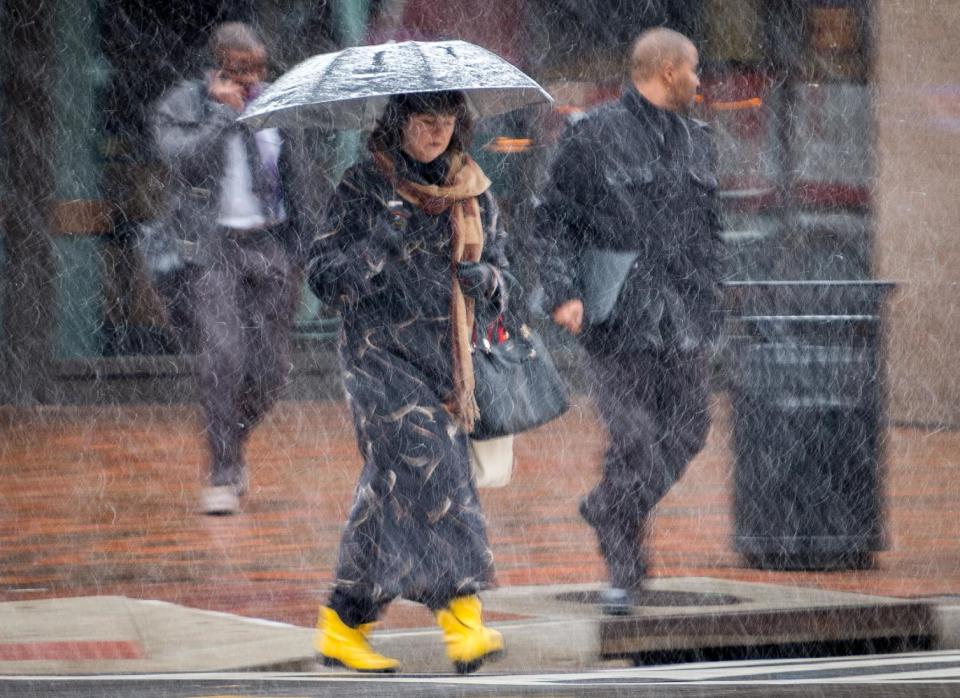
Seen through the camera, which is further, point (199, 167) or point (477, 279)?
point (199, 167)

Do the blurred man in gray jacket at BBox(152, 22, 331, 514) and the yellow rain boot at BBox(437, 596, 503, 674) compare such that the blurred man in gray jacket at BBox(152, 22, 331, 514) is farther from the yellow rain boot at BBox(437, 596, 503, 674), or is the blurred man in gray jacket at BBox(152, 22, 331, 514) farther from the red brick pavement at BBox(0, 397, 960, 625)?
the yellow rain boot at BBox(437, 596, 503, 674)

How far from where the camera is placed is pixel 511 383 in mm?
5680

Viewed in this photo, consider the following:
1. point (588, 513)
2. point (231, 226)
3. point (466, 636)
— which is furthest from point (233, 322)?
point (466, 636)

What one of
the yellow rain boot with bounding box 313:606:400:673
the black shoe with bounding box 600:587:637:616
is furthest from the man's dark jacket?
the yellow rain boot with bounding box 313:606:400:673

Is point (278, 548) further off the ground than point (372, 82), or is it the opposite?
point (372, 82)

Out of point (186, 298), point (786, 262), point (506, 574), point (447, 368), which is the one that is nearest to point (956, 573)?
point (506, 574)

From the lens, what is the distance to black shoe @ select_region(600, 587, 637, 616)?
6.52 metres

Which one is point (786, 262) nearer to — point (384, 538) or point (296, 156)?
point (296, 156)

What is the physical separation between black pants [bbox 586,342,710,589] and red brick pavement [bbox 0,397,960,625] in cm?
32

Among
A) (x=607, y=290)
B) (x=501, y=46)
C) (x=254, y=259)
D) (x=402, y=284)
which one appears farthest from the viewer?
(x=501, y=46)

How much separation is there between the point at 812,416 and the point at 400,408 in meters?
2.30

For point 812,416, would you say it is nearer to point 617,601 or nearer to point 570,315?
point 617,601

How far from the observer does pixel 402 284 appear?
5.52 metres

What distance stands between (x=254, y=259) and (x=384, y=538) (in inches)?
131
